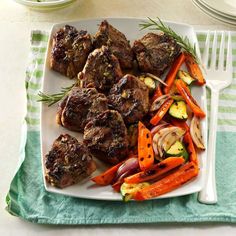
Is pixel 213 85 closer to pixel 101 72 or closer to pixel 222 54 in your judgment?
pixel 222 54

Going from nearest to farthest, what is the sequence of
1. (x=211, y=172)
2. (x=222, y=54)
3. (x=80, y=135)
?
(x=211, y=172)
(x=80, y=135)
(x=222, y=54)

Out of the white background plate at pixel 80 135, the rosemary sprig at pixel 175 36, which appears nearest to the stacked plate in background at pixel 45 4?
the white background plate at pixel 80 135

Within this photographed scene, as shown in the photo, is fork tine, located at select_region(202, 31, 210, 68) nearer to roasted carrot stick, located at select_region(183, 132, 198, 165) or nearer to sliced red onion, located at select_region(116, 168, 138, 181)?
roasted carrot stick, located at select_region(183, 132, 198, 165)

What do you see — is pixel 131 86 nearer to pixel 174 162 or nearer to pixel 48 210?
pixel 174 162

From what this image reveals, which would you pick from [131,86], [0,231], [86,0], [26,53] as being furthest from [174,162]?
[86,0]

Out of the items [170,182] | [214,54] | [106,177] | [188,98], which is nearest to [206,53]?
[214,54]

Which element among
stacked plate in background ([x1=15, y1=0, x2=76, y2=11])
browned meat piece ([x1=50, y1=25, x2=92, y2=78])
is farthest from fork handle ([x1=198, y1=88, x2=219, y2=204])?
stacked plate in background ([x1=15, y1=0, x2=76, y2=11])
